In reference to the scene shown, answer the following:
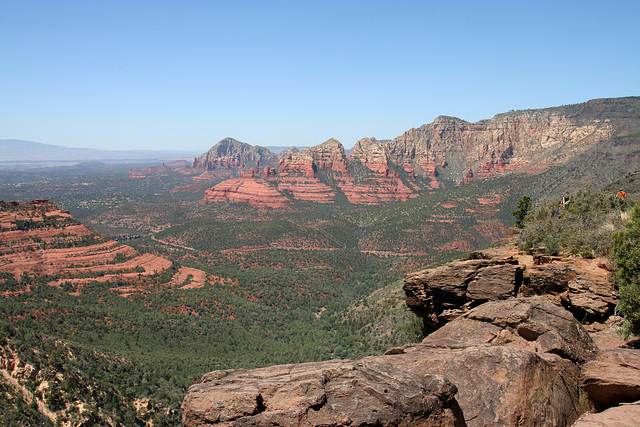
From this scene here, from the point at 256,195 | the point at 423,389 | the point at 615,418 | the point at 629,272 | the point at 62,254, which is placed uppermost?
the point at 629,272

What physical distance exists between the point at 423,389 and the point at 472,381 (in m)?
2.82

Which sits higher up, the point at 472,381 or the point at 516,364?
the point at 516,364

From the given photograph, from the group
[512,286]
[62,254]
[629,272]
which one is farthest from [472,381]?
[62,254]

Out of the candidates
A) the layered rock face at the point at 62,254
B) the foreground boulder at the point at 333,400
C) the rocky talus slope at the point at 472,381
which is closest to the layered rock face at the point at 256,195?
the layered rock face at the point at 62,254

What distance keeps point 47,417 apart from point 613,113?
207912 millimetres

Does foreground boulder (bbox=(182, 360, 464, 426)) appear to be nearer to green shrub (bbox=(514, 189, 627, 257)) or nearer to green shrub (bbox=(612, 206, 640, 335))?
green shrub (bbox=(612, 206, 640, 335))

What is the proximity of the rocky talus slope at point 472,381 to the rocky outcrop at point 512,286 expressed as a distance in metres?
0.12

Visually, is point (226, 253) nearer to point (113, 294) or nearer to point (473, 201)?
point (113, 294)

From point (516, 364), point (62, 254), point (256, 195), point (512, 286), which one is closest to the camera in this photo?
point (516, 364)

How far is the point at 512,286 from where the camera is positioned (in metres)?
20.6

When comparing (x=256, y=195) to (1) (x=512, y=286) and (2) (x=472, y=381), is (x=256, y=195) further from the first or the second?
(2) (x=472, y=381)

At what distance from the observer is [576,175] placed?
116 meters

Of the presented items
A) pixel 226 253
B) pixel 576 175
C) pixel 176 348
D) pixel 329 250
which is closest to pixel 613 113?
pixel 576 175

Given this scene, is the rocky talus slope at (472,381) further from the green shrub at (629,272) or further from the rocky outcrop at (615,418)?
the green shrub at (629,272)
